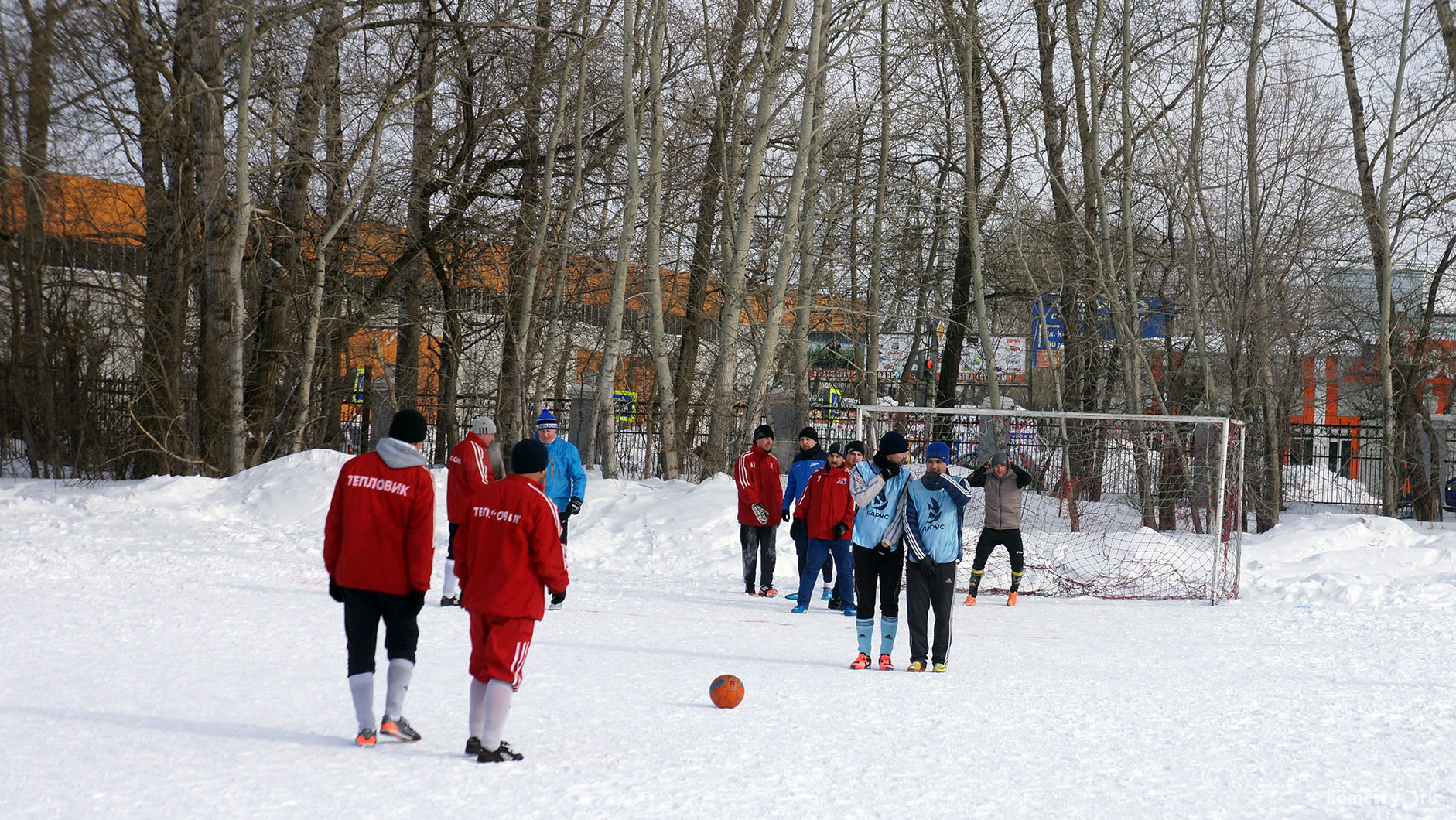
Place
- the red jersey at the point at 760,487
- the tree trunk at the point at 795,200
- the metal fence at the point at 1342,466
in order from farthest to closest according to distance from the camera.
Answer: the metal fence at the point at 1342,466 < the tree trunk at the point at 795,200 < the red jersey at the point at 760,487

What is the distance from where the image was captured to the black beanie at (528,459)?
5273 mm

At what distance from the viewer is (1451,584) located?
42.8ft

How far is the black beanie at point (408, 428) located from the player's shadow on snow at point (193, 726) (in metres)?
1.39

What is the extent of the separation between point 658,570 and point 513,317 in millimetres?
10219

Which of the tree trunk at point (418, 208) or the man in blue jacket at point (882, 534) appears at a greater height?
the tree trunk at point (418, 208)

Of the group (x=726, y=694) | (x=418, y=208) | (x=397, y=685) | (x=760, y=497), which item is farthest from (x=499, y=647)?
(x=418, y=208)

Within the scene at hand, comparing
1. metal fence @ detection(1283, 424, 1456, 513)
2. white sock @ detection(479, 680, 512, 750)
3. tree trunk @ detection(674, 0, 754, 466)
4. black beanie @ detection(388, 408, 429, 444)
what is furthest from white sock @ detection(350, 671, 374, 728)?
metal fence @ detection(1283, 424, 1456, 513)

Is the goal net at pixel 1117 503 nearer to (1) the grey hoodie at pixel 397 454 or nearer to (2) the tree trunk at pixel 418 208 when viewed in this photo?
(1) the grey hoodie at pixel 397 454

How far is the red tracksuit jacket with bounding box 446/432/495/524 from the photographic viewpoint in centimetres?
898

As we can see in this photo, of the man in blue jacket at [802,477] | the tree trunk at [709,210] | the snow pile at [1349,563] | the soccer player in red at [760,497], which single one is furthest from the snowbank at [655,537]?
the tree trunk at [709,210]

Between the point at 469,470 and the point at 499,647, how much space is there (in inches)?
161

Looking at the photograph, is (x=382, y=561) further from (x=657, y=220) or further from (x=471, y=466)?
(x=657, y=220)

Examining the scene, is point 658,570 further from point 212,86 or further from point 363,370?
point 363,370

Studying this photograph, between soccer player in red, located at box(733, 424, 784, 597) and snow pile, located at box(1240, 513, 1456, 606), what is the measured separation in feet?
17.9
